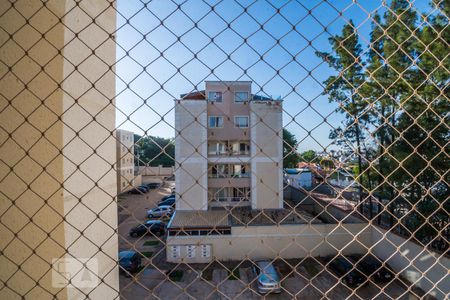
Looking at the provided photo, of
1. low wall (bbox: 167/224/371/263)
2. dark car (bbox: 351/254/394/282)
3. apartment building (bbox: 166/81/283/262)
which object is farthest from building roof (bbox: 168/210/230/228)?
dark car (bbox: 351/254/394/282)

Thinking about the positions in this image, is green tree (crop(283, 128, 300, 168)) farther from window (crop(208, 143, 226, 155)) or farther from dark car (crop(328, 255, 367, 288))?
dark car (crop(328, 255, 367, 288))

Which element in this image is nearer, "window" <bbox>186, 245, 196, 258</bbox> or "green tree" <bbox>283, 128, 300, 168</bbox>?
"green tree" <bbox>283, 128, 300, 168</bbox>

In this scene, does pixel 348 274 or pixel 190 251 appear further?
pixel 190 251

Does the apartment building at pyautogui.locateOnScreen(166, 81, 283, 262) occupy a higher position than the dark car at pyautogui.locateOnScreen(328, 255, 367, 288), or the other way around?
the apartment building at pyautogui.locateOnScreen(166, 81, 283, 262)

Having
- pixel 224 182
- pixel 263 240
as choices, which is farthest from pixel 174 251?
pixel 224 182

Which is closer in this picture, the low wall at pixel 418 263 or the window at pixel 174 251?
the low wall at pixel 418 263

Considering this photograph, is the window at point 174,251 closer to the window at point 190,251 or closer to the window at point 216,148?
the window at point 190,251

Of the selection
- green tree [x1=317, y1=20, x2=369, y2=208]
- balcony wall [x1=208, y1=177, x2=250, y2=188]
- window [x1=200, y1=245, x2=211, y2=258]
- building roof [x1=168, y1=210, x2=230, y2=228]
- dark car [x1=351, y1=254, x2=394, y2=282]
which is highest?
green tree [x1=317, y1=20, x2=369, y2=208]

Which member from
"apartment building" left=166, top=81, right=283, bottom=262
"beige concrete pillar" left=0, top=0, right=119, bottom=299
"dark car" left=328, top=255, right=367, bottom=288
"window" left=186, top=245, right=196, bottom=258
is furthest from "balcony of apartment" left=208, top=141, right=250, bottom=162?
"beige concrete pillar" left=0, top=0, right=119, bottom=299

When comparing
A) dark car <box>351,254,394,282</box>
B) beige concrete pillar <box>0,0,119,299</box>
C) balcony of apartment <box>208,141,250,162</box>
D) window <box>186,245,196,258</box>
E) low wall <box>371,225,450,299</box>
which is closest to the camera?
beige concrete pillar <box>0,0,119,299</box>

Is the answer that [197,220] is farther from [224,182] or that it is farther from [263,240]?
[224,182]

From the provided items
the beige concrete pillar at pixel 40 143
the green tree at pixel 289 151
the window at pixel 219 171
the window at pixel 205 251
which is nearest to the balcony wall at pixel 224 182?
the window at pixel 219 171

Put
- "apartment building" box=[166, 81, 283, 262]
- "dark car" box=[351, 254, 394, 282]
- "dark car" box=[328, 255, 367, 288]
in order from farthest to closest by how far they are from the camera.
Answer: "apartment building" box=[166, 81, 283, 262] → "dark car" box=[351, 254, 394, 282] → "dark car" box=[328, 255, 367, 288]

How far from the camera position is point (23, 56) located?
0.84 metres
